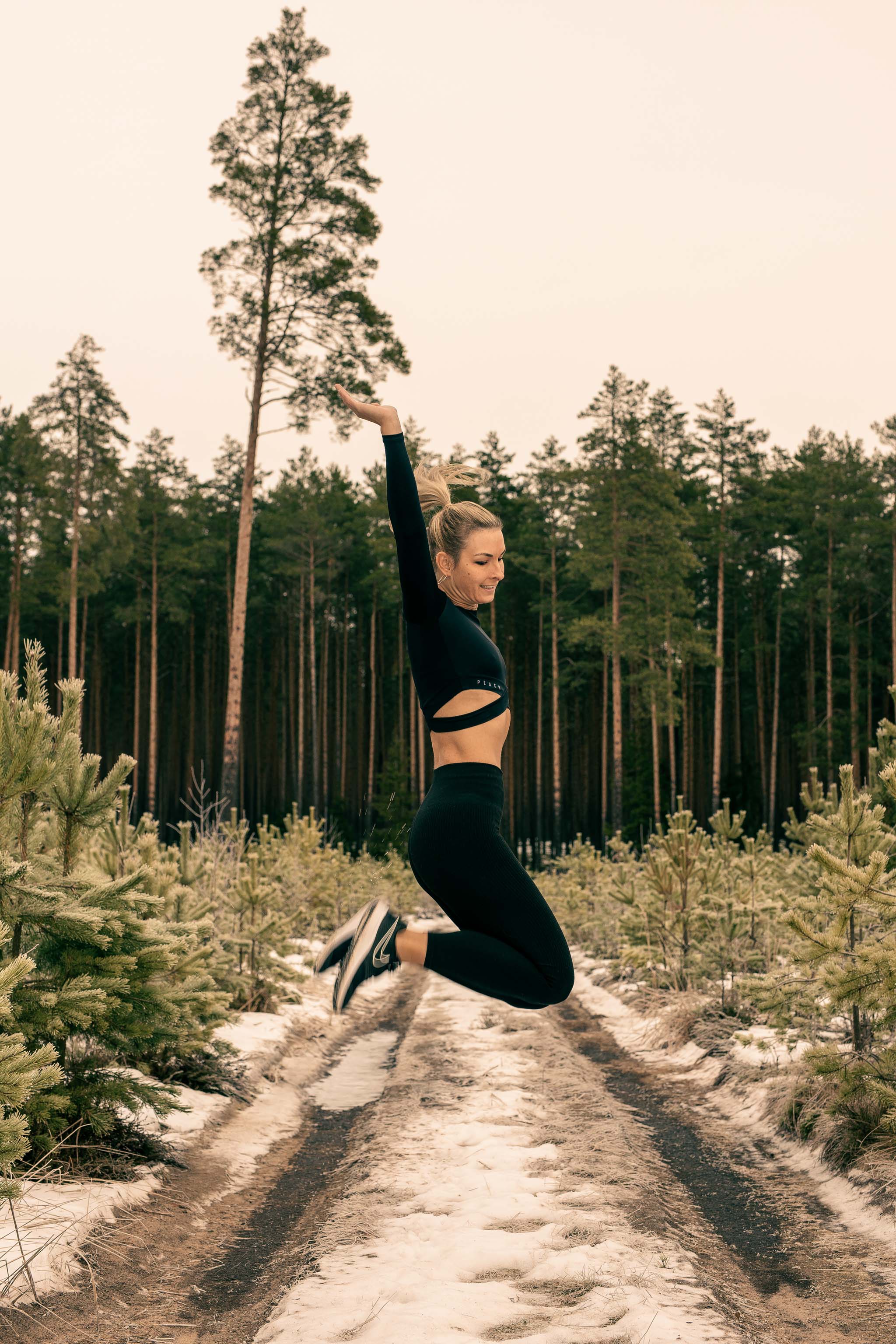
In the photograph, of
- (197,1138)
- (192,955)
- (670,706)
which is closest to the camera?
(192,955)

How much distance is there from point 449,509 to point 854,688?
39456 mm

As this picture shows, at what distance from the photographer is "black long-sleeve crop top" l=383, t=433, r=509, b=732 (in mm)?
2076

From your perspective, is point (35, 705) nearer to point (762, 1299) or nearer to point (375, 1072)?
point (762, 1299)

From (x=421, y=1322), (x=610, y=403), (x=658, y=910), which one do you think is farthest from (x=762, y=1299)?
(x=610, y=403)

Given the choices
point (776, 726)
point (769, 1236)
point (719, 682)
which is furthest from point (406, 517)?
point (776, 726)

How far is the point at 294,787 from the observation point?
158 ft

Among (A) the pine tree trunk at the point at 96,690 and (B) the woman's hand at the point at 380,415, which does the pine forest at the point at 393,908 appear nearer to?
(B) the woman's hand at the point at 380,415

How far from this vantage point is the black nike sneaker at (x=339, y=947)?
231 cm

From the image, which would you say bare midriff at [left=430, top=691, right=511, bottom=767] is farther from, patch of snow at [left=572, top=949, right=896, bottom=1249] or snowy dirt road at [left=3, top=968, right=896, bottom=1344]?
patch of snow at [left=572, top=949, right=896, bottom=1249]

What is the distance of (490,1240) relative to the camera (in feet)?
16.0

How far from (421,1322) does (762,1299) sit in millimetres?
1788

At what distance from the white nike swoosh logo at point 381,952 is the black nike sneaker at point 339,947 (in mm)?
111

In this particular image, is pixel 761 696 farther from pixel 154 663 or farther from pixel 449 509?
pixel 449 509

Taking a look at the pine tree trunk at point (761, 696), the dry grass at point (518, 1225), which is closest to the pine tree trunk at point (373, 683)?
the pine tree trunk at point (761, 696)
